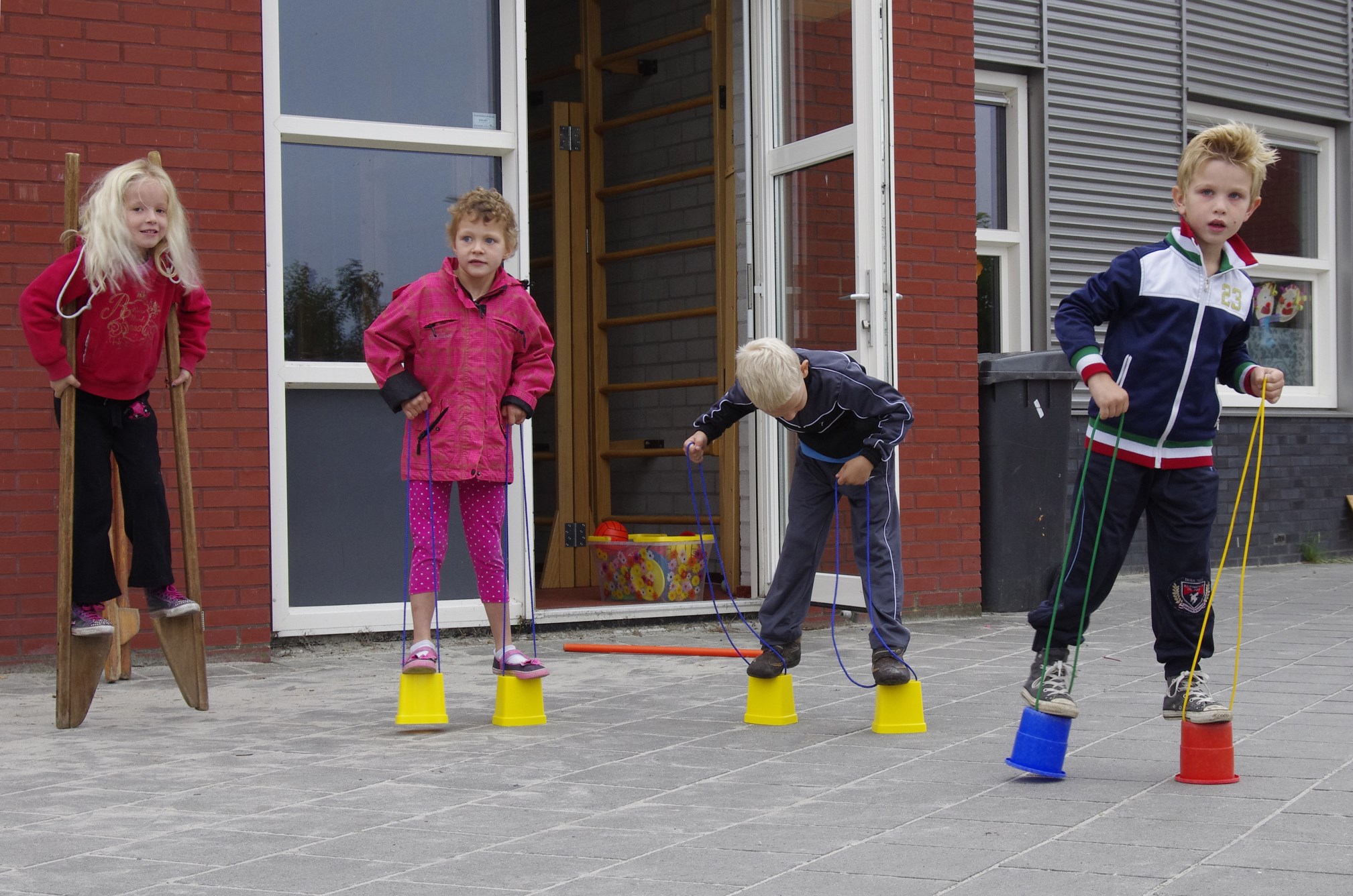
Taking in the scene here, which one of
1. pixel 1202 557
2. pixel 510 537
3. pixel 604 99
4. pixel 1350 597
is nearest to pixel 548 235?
pixel 604 99

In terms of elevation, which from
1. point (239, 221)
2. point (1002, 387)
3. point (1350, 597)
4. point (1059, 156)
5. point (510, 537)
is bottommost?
point (1350, 597)

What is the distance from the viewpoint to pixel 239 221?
5.94 m

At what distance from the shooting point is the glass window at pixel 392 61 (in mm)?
6254

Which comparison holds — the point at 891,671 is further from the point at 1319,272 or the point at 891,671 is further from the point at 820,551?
the point at 1319,272

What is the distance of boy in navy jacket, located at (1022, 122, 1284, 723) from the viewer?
382 centimetres

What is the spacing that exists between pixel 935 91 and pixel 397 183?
2.74 meters

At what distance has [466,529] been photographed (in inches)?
195

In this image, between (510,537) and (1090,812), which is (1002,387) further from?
(1090,812)

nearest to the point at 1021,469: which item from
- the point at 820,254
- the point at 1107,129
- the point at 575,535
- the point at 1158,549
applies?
the point at 820,254

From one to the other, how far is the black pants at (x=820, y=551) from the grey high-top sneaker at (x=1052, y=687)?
720 mm

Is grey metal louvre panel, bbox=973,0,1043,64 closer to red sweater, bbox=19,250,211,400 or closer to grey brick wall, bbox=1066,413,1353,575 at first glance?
grey brick wall, bbox=1066,413,1353,575

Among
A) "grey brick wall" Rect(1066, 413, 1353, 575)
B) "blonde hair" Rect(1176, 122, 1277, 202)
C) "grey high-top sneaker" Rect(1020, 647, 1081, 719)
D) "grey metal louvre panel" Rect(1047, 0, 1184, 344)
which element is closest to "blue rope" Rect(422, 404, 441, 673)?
"grey high-top sneaker" Rect(1020, 647, 1081, 719)

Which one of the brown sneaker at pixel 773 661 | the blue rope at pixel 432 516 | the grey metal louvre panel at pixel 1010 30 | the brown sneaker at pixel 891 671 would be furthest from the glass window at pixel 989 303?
the blue rope at pixel 432 516

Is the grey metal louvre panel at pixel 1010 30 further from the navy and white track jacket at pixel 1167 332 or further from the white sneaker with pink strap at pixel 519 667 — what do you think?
the white sneaker with pink strap at pixel 519 667
